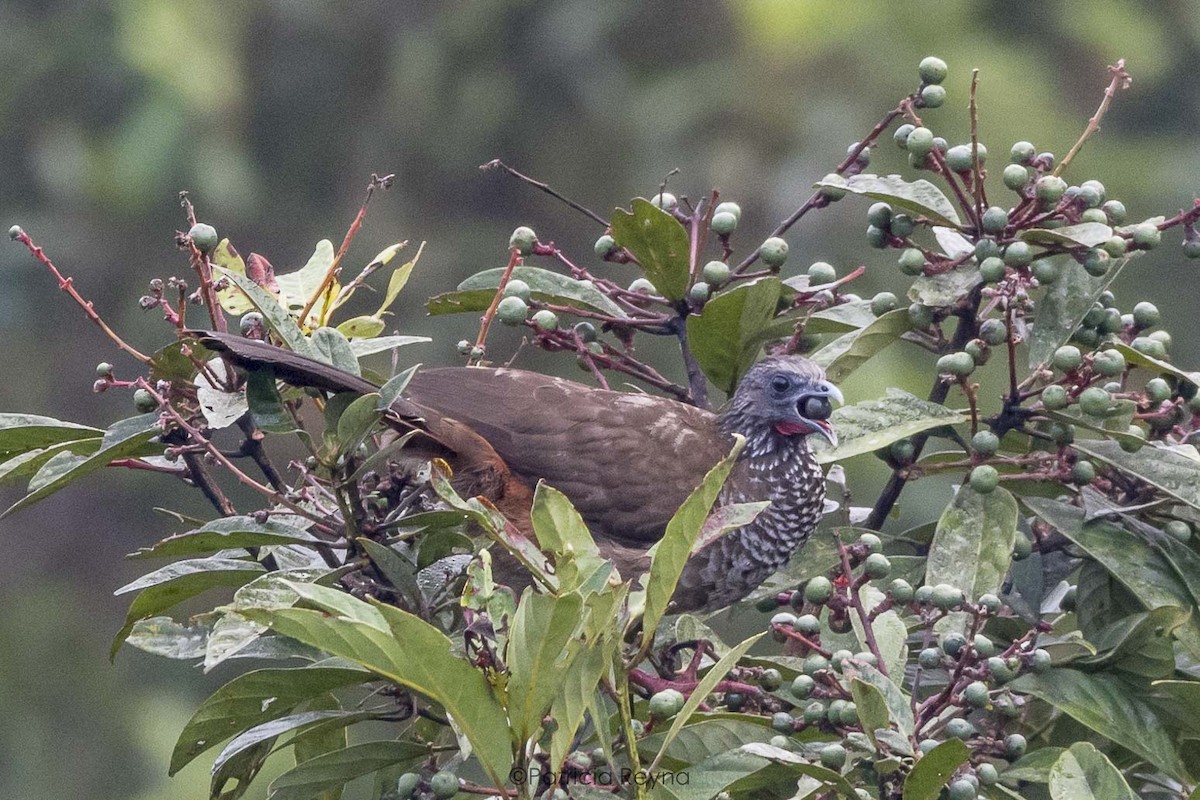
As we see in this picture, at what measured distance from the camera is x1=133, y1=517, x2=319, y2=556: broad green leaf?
5.93 feet

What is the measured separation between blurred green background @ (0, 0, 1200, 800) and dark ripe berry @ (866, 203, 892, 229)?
16.9 ft

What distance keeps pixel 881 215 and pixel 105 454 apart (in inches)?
42.0

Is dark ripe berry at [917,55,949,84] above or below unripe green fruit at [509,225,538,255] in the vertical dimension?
above

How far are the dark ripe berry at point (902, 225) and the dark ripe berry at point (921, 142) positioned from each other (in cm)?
13

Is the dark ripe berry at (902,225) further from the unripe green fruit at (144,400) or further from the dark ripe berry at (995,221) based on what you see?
the unripe green fruit at (144,400)

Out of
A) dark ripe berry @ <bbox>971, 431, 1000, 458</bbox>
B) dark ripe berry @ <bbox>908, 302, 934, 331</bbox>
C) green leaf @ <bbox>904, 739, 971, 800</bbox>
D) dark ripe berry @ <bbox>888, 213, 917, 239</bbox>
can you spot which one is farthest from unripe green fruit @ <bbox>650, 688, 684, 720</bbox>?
dark ripe berry @ <bbox>888, 213, 917, 239</bbox>

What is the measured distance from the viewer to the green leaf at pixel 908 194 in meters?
2.09

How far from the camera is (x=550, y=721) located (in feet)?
5.36

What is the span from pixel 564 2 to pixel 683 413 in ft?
20.7

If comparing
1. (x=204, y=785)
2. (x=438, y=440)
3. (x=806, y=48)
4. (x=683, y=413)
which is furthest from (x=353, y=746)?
(x=806, y=48)

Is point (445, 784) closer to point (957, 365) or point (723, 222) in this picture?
point (957, 365)

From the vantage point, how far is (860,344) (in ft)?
7.34

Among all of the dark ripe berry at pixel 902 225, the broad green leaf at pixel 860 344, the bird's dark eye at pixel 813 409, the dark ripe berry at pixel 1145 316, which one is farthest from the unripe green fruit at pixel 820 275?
the dark ripe berry at pixel 1145 316

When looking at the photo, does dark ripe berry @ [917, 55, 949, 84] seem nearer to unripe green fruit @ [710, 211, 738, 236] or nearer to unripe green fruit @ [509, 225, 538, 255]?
unripe green fruit @ [710, 211, 738, 236]
